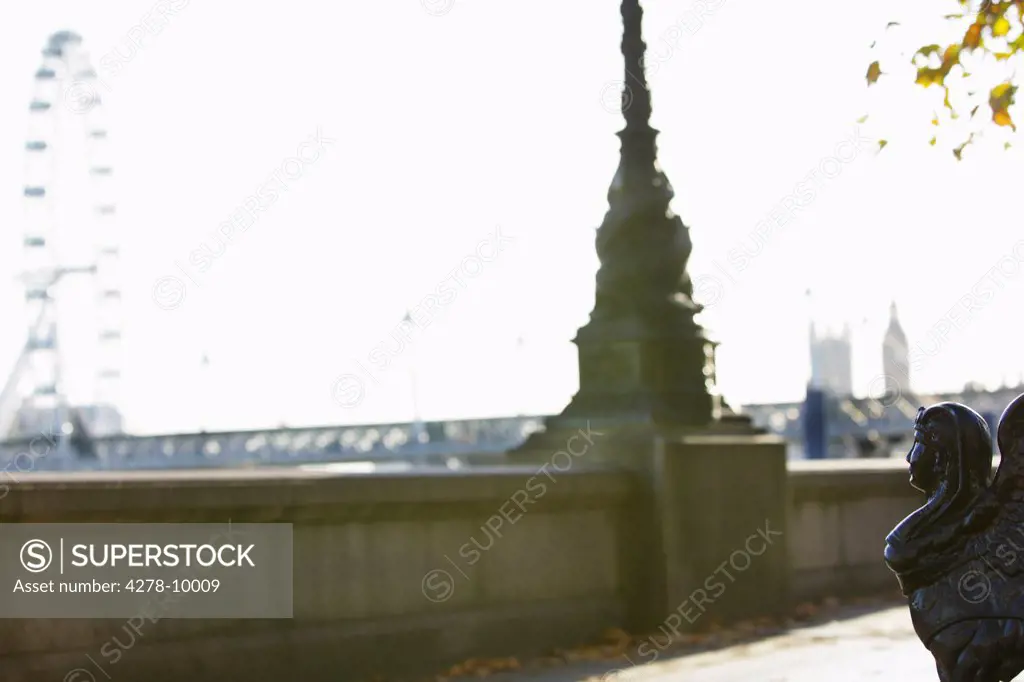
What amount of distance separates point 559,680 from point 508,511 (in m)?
1.14

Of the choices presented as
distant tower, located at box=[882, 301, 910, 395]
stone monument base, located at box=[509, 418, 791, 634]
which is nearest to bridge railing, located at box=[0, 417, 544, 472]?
distant tower, located at box=[882, 301, 910, 395]

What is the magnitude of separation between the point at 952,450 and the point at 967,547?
0.29 metres

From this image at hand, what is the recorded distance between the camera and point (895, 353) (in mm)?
118000

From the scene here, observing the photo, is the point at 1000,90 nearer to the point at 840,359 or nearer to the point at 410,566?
the point at 410,566

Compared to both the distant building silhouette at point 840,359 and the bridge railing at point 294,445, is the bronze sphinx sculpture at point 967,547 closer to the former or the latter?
the bridge railing at point 294,445

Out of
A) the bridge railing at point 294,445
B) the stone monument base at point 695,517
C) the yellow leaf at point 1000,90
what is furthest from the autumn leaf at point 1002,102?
the bridge railing at point 294,445

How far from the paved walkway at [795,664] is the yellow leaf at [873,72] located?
301cm

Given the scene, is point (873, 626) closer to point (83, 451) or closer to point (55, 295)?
point (83, 451)

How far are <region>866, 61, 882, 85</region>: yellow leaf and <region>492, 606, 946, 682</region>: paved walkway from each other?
3.01 metres

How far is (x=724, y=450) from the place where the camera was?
33.0 feet

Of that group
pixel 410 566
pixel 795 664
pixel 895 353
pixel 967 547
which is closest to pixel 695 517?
pixel 795 664

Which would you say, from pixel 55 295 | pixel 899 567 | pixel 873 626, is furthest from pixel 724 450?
pixel 55 295

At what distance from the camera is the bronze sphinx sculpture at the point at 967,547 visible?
4574mm

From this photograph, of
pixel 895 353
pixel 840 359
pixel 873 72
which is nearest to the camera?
pixel 873 72
